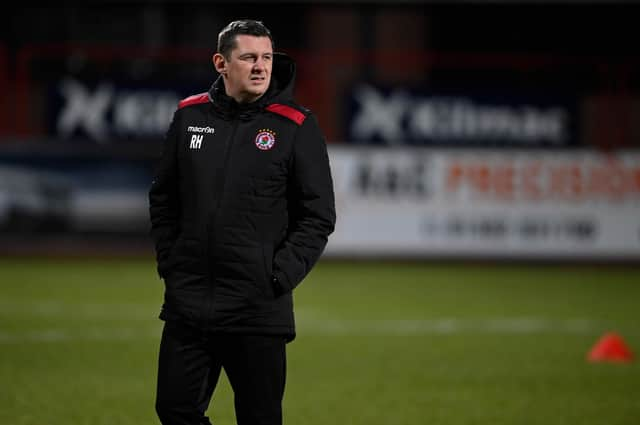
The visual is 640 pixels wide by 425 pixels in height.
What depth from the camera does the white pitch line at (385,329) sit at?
1179 cm

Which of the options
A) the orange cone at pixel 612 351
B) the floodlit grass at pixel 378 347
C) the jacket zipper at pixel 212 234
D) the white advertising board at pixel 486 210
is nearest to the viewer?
the jacket zipper at pixel 212 234

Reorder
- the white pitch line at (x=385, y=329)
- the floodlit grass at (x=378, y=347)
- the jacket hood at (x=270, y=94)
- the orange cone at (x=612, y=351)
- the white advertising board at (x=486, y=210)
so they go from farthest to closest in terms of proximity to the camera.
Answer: the white advertising board at (x=486, y=210) → the white pitch line at (x=385, y=329) → the orange cone at (x=612, y=351) → the floodlit grass at (x=378, y=347) → the jacket hood at (x=270, y=94)

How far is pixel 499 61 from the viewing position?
69.3 ft

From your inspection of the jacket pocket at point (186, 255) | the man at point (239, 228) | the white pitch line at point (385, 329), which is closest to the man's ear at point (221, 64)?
the man at point (239, 228)

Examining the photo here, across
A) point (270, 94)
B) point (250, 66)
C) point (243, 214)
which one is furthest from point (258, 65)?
point (243, 214)

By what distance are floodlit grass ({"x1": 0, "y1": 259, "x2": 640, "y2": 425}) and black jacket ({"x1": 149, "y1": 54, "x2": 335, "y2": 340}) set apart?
2733 millimetres

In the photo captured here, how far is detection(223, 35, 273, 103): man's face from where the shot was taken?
530cm

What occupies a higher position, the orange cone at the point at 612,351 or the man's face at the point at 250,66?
the man's face at the point at 250,66

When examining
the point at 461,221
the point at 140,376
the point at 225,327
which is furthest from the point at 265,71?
the point at 461,221

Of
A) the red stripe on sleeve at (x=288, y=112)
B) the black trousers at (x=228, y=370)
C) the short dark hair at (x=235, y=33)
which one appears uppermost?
the short dark hair at (x=235, y=33)

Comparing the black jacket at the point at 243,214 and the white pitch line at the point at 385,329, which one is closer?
the black jacket at the point at 243,214

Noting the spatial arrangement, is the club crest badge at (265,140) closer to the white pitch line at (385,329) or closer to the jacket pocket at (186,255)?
the jacket pocket at (186,255)

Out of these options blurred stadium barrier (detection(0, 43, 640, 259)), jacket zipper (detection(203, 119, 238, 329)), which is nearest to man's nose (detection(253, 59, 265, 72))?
jacket zipper (detection(203, 119, 238, 329))

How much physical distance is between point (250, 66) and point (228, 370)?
1211 mm
